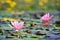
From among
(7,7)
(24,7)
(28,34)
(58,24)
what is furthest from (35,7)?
(28,34)

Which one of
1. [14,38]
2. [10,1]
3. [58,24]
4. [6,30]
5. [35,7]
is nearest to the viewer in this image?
[14,38]

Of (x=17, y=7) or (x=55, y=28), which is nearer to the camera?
(x=55, y=28)

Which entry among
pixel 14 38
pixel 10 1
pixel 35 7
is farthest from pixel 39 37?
pixel 35 7

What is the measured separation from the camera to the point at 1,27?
2982mm

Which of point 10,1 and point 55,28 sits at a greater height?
point 10,1

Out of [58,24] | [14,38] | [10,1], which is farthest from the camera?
[10,1]

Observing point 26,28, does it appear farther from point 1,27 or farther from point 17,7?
point 17,7

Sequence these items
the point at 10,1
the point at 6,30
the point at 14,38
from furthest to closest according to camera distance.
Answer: the point at 10,1, the point at 6,30, the point at 14,38

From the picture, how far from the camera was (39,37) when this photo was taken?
2586 millimetres

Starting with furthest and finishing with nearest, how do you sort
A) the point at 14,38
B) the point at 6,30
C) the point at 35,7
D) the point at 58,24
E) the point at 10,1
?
1. the point at 35,7
2. the point at 10,1
3. the point at 58,24
4. the point at 6,30
5. the point at 14,38

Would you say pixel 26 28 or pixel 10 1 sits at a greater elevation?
pixel 10 1

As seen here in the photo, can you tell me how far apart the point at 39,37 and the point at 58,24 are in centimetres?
76

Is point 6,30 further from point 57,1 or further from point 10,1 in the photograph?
point 57,1

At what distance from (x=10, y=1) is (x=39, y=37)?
14.7 ft
